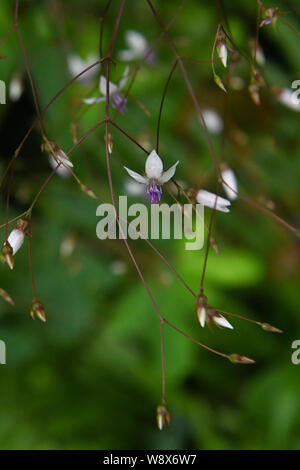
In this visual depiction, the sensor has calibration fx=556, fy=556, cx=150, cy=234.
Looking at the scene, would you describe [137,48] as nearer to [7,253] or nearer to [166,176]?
[166,176]

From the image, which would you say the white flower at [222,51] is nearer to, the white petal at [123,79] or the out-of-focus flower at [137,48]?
the white petal at [123,79]

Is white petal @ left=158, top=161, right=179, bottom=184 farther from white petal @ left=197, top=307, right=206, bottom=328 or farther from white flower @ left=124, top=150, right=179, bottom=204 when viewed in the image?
white petal @ left=197, top=307, right=206, bottom=328

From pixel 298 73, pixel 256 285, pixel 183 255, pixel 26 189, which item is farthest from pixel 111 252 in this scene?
pixel 298 73

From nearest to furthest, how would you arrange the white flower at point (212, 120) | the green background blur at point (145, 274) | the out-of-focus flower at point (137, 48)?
the out-of-focus flower at point (137, 48)
the white flower at point (212, 120)
the green background blur at point (145, 274)

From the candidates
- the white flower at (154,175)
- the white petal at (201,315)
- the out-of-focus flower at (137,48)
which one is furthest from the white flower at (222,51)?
the out-of-focus flower at (137,48)

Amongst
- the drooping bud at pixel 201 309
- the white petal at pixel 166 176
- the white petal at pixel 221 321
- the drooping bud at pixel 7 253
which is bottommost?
the white petal at pixel 221 321

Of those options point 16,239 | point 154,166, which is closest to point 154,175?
point 154,166
